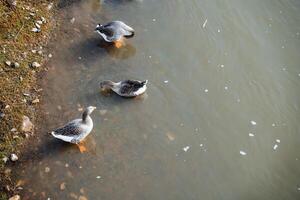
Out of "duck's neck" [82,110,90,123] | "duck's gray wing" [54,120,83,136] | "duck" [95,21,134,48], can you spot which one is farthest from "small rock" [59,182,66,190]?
"duck" [95,21,134,48]

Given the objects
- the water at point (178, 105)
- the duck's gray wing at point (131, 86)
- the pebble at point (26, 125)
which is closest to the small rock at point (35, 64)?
the water at point (178, 105)

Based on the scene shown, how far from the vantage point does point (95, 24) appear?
413 inches

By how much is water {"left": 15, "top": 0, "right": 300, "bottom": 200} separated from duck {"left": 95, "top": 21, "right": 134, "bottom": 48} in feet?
1.01

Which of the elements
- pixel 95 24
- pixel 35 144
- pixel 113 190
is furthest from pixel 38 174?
pixel 95 24

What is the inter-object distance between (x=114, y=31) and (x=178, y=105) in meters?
2.30

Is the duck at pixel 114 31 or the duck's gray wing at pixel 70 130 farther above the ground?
the duck at pixel 114 31

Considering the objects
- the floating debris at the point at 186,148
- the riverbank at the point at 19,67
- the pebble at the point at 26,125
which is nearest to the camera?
the riverbank at the point at 19,67

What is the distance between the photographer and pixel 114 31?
9.82 m

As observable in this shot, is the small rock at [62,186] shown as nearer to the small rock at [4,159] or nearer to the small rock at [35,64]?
the small rock at [4,159]

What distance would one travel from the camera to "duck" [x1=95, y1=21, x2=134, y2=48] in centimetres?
982

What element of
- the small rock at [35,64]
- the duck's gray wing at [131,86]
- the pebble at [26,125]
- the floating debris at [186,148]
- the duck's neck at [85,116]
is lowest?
the pebble at [26,125]

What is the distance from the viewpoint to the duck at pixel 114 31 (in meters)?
9.82

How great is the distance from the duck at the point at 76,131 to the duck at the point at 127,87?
1101 mm

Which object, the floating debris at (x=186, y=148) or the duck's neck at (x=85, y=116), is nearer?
the duck's neck at (x=85, y=116)
